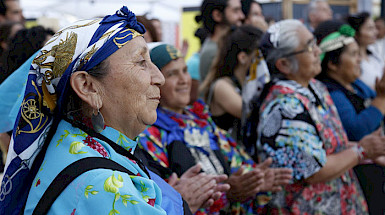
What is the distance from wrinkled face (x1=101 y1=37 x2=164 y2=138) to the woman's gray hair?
1.59 metres

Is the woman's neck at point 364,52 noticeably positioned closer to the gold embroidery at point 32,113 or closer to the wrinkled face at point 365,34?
the wrinkled face at point 365,34

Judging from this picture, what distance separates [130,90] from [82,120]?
194mm

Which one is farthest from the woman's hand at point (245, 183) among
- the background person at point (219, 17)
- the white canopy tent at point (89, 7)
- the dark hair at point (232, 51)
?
the white canopy tent at point (89, 7)

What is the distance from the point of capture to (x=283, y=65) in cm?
297

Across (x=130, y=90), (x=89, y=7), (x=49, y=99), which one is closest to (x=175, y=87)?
(x=130, y=90)

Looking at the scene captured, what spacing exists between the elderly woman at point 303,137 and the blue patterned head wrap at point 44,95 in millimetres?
1547

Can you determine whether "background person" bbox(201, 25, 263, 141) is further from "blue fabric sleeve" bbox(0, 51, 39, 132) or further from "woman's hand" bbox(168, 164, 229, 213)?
"blue fabric sleeve" bbox(0, 51, 39, 132)

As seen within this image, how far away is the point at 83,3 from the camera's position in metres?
9.94

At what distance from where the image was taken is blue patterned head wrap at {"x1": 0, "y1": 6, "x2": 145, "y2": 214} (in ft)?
4.59

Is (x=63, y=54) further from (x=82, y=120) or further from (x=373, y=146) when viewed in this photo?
(x=373, y=146)

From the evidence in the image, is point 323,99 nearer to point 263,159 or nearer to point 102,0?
point 263,159

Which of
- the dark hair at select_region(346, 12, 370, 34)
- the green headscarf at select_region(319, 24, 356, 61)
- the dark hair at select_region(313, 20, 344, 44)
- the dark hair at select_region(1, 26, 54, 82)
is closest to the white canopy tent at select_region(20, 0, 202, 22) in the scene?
the dark hair at select_region(346, 12, 370, 34)

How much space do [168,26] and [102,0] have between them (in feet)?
5.59

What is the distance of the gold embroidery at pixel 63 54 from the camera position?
1.41 metres
